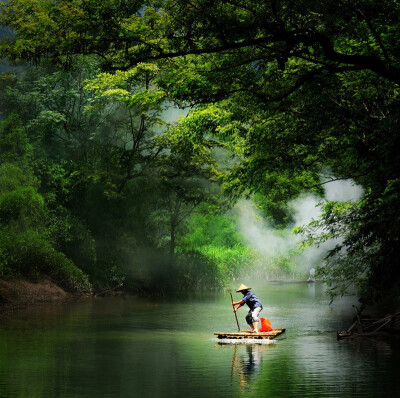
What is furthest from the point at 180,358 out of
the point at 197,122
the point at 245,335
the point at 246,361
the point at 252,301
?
the point at 197,122

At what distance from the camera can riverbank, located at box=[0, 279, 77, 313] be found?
107ft

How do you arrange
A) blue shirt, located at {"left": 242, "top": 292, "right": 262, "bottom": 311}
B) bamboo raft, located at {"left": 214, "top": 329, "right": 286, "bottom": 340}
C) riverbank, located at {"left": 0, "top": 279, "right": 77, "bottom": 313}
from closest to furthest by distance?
bamboo raft, located at {"left": 214, "top": 329, "right": 286, "bottom": 340}
blue shirt, located at {"left": 242, "top": 292, "right": 262, "bottom": 311}
riverbank, located at {"left": 0, "top": 279, "right": 77, "bottom": 313}

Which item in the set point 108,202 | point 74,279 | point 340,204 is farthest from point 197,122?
point 108,202

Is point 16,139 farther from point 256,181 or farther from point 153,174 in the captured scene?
point 256,181

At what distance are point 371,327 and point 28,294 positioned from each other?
17.9m

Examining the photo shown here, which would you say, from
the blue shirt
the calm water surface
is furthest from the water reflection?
the blue shirt

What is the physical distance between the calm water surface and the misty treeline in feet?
6.40

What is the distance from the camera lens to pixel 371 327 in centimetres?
2233

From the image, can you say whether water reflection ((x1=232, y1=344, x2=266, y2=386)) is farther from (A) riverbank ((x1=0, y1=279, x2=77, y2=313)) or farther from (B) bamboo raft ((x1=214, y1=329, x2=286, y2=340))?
→ (A) riverbank ((x1=0, y1=279, x2=77, y2=313))

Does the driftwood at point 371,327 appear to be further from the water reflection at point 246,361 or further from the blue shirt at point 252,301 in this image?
the water reflection at point 246,361

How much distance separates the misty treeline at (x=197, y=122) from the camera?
50.9ft

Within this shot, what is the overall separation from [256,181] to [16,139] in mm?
16213

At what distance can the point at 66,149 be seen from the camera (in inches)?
1756

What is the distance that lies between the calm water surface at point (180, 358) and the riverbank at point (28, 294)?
1.98 metres
